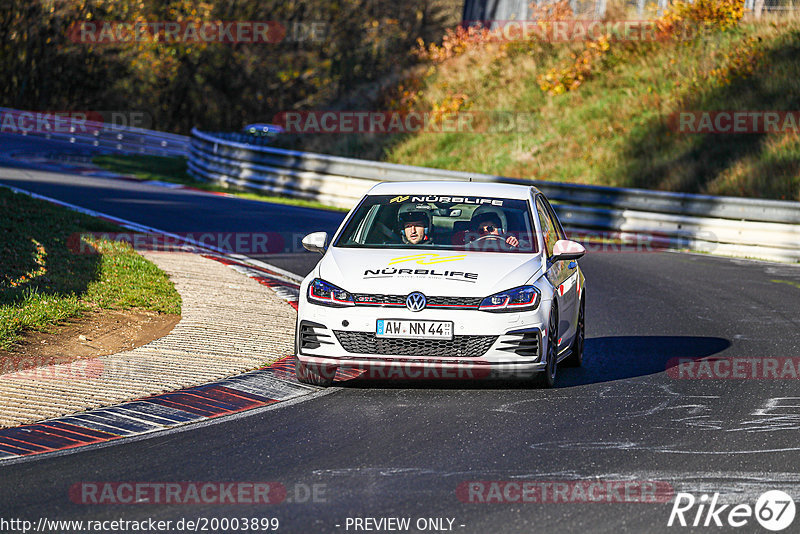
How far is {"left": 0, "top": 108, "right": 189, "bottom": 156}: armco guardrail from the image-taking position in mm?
40031

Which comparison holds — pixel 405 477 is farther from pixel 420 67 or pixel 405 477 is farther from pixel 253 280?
pixel 420 67

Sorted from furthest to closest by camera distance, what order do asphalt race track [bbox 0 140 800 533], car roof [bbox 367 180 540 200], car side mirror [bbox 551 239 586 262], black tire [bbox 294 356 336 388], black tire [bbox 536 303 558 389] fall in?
car roof [bbox 367 180 540 200] → car side mirror [bbox 551 239 586 262] → black tire [bbox 294 356 336 388] → black tire [bbox 536 303 558 389] → asphalt race track [bbox 0 140 800 533]

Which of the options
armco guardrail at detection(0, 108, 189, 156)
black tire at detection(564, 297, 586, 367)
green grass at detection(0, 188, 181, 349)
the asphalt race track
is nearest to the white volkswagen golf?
the asphalt race track

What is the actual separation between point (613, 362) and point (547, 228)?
1384 millimetres

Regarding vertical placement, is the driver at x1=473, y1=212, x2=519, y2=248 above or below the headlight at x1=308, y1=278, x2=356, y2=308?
above

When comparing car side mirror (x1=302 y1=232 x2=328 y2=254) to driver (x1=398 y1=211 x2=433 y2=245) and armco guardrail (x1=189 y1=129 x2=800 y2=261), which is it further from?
armco guardrail (x1=189 y1=129 x2=800 y2=261)

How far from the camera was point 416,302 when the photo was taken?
27.9 ft

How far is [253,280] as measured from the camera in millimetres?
14203

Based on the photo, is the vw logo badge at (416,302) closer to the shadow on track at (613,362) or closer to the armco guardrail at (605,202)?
the shadow on track at (613,362)

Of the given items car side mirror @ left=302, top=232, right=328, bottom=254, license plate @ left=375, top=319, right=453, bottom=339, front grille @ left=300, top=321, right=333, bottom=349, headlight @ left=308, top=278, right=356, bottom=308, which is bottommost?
front grille @ left=300, top=321, right=333, bottom=349

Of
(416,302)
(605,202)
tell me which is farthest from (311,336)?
(605,202)

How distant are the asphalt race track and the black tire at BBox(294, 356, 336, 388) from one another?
0.80 feet

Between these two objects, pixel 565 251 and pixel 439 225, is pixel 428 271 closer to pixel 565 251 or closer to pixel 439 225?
pixel 439 225

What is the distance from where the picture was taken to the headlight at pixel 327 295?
8659mm
